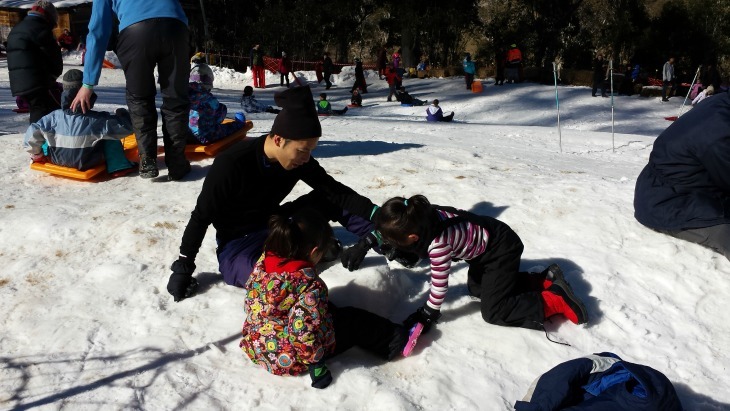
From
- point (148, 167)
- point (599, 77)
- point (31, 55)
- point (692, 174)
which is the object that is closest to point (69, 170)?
point (148, 167)

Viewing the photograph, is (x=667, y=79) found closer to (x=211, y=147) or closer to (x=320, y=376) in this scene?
(x=211, y=147)

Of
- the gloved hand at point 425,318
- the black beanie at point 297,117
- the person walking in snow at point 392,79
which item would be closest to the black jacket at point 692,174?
the gloved hand at point 425,318

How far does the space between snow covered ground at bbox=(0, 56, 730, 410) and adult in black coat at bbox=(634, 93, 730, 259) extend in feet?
0.38

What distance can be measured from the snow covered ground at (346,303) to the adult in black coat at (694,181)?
12 cm

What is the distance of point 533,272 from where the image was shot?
11.1ft

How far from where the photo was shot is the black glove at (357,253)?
3355mm

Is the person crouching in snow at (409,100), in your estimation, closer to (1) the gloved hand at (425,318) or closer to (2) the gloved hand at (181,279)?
(2) the gloved hand at (181,279)

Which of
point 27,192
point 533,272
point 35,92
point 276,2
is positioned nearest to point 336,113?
point 35,92

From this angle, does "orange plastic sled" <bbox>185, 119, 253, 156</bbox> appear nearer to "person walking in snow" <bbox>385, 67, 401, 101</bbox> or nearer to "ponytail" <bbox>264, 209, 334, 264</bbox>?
"ponytail" <bbox>264, 209, 334, 264</bbox>

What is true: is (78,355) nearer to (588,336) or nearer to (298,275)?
(298,275)

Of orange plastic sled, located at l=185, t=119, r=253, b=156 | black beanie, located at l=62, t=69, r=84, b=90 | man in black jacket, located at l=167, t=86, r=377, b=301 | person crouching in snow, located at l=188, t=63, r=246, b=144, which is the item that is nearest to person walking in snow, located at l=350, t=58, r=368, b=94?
person crouching in snow, located at l=188, t=63, r=246, b=144

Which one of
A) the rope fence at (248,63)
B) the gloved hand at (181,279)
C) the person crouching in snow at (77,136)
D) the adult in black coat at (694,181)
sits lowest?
the gloved hand at (181,279)

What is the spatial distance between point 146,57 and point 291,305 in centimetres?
273

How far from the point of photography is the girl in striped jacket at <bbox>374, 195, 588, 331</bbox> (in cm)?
275
